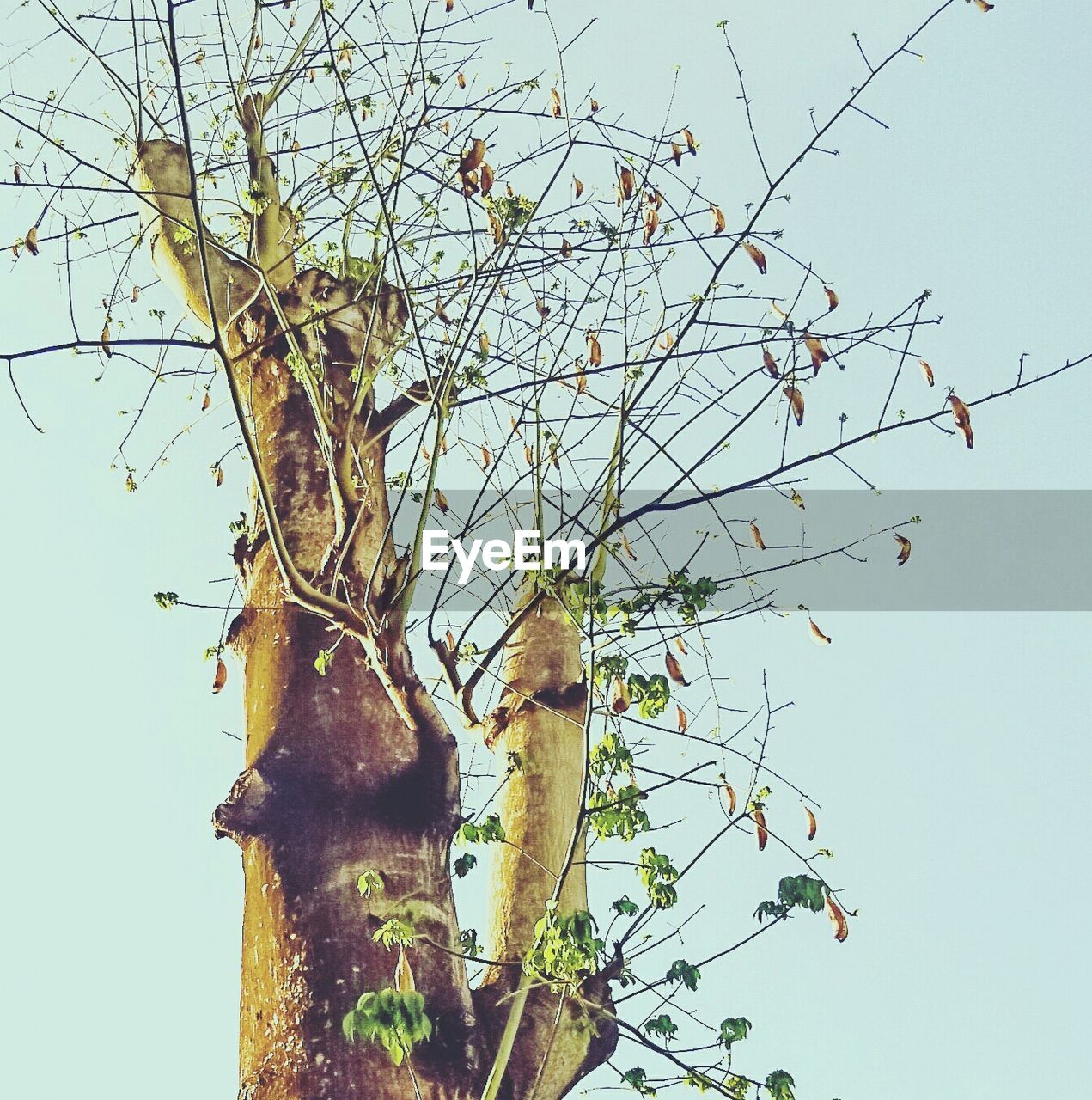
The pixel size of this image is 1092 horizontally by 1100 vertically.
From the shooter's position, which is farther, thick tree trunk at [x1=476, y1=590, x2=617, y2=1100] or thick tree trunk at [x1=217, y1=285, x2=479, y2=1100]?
thick tree trunk at [x1=476, y1=590, x2=617, y2=1100]

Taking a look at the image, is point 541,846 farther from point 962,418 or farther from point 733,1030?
point 962,418

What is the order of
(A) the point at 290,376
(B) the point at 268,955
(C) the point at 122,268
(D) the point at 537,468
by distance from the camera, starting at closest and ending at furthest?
1. (B) the point at 268,955
2. (D) the point at 537,468
3. (A) the point at 290,376
4. (C) the point at 122,268

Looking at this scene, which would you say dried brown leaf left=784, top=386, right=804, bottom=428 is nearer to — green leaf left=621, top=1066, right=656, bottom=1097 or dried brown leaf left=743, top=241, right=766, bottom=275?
dried brown leaf left=743, top=241, right=766, bottom=275

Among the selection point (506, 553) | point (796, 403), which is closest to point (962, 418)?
point (796, 403)

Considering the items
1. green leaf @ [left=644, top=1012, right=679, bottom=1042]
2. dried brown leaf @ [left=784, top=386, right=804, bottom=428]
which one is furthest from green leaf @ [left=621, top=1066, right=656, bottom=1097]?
dried brown leaf @ [left=784, top=386, right=804, bottom=428]

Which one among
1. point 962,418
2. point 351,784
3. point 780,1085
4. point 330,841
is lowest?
point 780,1085

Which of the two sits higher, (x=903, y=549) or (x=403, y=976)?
(x=903, y=549)

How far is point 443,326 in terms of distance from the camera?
369 centimetres

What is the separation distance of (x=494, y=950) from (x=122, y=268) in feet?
8.26

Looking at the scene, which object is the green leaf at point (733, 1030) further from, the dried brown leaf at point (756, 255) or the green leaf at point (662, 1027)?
the dried brown leaf at point (756, 255)

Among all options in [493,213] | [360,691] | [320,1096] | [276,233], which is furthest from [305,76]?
[320,1096]

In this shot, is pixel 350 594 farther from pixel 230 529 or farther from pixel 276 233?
pixel 276 233

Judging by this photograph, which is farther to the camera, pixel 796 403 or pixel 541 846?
pixel 541 846

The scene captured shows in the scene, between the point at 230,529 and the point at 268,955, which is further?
the point at 230,529
